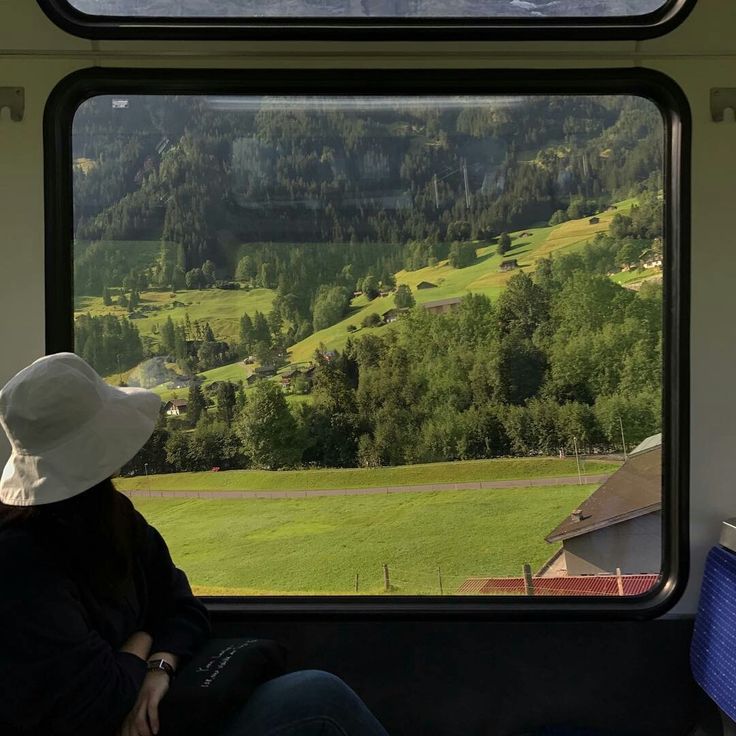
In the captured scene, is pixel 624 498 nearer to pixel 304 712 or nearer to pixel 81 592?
pixel 304 712

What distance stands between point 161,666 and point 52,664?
1.07 feet

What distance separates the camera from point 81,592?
5.13 ft

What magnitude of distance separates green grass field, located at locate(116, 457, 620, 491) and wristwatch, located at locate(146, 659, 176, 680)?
70 centimetres

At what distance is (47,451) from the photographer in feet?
5.01

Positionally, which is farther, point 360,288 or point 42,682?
point 360,288

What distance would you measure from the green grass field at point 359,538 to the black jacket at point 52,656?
75 centimetres

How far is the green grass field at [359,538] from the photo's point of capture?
2373mm

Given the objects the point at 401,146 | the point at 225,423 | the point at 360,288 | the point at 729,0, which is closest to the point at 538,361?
the point at 360,288

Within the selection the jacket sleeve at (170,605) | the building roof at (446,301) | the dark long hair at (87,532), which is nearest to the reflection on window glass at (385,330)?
the building roof at (446,301)

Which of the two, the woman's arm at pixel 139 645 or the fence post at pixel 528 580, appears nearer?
the woman's arm at pixel 139 645

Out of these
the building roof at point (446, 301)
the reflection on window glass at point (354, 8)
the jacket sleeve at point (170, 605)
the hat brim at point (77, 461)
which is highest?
the reflection on window glass at point (354, 8)

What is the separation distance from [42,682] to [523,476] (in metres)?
1.39

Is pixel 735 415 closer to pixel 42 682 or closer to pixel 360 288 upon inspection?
pixel 360 288

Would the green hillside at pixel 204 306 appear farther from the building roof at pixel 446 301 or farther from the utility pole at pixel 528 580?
the utility pole at pixel 528 580
